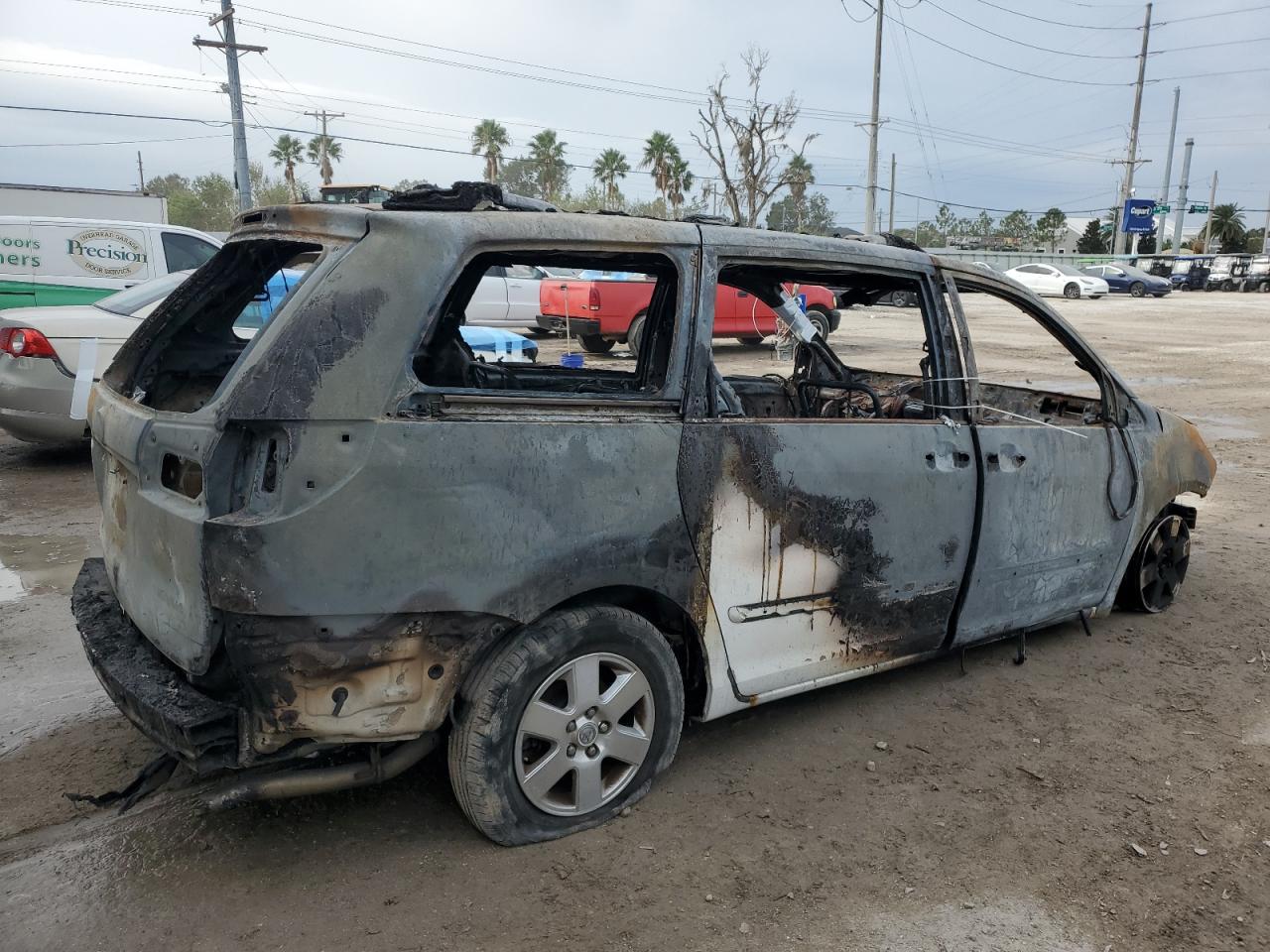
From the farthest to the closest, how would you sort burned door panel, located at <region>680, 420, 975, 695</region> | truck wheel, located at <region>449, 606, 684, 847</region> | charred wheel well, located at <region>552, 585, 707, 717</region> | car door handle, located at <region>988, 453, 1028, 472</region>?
1. car door handle, located at <region>988, 453, 1028, 472</region>
2. burned door panel, located at <region>680, 420, 975, 695</region>
3. charred wheel well, located at <region>552, 585, 707, 717</region>
4. truck wheel, located at <region>449, 606, 684, 847</region>

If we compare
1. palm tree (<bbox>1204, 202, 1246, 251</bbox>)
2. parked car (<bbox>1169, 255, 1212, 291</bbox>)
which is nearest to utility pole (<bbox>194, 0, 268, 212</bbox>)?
parked car (<bbox>1169, 255, 1212, 291</bbox>)

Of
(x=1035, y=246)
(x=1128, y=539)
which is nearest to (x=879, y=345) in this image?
(x=1128, y=539)

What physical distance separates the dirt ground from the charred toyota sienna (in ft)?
0.88

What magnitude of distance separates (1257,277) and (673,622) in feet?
172

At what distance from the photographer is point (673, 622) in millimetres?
3053

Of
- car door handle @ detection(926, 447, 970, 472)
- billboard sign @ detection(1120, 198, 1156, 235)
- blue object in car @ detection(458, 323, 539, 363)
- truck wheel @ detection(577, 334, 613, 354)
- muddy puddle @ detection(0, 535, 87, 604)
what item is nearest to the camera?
car door handle @ detection(926, 447, 970, 472)

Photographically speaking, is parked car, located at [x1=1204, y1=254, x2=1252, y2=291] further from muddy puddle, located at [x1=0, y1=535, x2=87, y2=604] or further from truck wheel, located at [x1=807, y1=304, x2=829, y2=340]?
muddy puddle, located at [x1=0, y1=535, x2=87, y2=604]

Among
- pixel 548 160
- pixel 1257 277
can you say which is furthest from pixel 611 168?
pixel 1257 277

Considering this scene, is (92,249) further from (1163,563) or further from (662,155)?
(662,155)

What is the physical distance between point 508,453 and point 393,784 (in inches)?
51.5

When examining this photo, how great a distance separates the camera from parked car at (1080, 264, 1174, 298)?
3897cm

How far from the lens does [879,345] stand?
1938 cm

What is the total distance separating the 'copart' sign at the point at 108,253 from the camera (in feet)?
30.4

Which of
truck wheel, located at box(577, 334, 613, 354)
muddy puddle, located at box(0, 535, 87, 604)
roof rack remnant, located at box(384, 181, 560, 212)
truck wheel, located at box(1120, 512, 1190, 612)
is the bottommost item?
muddy puddle, located at box(0, 535, 87, 604)
